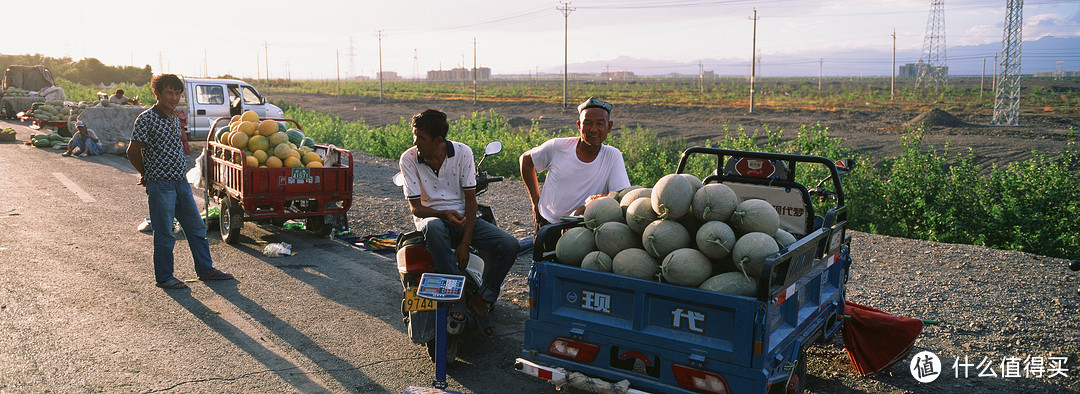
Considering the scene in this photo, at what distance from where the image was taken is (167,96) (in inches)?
267

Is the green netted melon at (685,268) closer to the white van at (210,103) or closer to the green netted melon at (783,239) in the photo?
the green netted melon at (783,239)

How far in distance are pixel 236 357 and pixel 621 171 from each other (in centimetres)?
308

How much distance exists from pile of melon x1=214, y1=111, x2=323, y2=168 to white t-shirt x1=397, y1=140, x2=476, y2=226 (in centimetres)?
427

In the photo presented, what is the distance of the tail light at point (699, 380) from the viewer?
3.66 m

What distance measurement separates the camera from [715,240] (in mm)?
3836

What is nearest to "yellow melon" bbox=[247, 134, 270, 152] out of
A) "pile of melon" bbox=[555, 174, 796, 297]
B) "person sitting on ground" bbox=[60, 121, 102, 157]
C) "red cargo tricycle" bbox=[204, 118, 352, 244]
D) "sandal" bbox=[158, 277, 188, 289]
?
"red cargo tricycle" bbox=[204, 118, 352, 244]

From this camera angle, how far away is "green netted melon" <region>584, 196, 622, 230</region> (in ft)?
14.3

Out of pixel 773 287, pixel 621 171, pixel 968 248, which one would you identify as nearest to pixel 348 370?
pixel 621 171

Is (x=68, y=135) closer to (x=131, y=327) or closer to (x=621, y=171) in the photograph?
(x=131, y=327)

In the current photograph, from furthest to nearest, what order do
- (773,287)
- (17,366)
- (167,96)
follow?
(167,96) → (17,366) → (773,287)

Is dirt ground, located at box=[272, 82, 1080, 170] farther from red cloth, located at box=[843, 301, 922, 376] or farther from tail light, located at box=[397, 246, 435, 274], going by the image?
tail light, located at box=[397, 246, 435, 274]

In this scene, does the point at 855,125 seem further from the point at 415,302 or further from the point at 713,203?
the point at 415,302

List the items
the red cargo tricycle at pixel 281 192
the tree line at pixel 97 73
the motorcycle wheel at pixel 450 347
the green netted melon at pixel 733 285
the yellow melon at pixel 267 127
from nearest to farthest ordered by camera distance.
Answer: the green netted melon at pixel 733 285 → the motorcycle wheel at pixel 450 347 → the red cargo tricycle at pixel 281 192 → the yellow melon at pixel 267 127 → the tree line at pixel 97 73

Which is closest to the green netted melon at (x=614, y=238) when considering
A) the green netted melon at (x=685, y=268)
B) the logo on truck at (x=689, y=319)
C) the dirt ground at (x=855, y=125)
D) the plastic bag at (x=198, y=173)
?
the green netted melon at (x=685, y=268)
